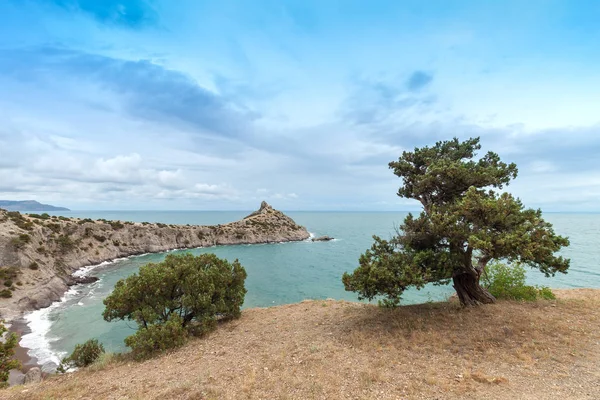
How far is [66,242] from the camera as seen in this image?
58062mm

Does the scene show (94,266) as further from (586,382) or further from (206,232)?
(586,382)

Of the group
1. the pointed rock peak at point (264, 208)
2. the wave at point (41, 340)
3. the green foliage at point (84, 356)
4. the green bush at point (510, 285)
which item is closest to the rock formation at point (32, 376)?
the green foliage at point (84, 356)

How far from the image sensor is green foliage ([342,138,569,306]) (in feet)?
42.7

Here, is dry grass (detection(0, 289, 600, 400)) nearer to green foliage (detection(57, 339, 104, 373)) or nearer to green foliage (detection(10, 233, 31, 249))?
green foliage (detection(57, 339, 104, 373))

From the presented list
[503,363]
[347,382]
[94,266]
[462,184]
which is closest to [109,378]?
[347,382]

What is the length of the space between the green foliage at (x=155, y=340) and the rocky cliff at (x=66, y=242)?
89.9ft

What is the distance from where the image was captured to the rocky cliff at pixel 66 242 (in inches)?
1481

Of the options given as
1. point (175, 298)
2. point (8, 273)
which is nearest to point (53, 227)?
point (8, 273)

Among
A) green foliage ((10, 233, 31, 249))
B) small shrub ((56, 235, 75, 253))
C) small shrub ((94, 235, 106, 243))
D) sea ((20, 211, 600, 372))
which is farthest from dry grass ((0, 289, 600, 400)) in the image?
small shrub ((94, 235, 106, 243))

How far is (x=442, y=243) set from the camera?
53.8 ft

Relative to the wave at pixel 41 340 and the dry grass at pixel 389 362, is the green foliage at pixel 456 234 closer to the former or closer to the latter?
the dry grass at pixel 389 362

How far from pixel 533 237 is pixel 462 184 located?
4354 mm

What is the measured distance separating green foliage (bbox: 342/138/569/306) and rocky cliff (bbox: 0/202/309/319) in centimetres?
4179

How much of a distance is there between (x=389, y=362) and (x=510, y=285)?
46.6 ft
